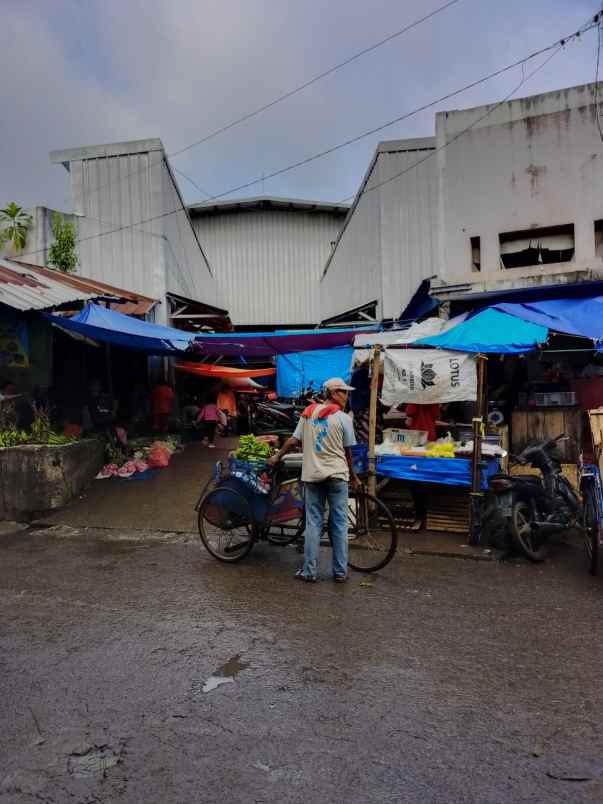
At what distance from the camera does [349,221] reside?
1783 cm

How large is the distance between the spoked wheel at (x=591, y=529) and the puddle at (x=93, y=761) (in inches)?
181

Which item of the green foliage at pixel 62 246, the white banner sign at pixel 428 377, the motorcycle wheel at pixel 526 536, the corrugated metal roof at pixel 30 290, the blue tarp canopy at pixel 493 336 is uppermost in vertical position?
the green foliage at pixel 62 246

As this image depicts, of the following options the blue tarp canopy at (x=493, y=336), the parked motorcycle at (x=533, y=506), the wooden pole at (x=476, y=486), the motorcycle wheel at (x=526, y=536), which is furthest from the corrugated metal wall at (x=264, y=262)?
the motorcycle wheel at (x=526, y=536)

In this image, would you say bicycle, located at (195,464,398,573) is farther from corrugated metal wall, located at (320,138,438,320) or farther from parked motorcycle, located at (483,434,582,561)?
corrugated metal wall, located at (320,138,438,320)

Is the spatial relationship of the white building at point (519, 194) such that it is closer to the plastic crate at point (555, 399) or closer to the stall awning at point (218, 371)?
the plastic crate at point (555, 399)

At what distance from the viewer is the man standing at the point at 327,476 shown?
17.8 feet

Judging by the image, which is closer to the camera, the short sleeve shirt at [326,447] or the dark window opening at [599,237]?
the short sleeve shirt at [326,447]

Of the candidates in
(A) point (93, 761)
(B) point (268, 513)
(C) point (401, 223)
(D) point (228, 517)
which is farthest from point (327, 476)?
(C) point (401, 223)

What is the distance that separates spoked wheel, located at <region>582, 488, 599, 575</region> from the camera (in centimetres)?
552

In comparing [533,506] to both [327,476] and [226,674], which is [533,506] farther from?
[226,674]

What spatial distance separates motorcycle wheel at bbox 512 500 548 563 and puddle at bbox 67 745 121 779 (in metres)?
4.69

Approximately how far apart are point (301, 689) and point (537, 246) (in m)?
9.97

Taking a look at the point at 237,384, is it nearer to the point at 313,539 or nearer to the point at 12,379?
the point at 12,379

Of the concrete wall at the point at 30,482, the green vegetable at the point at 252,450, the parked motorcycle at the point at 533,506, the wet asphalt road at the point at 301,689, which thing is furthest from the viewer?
the concrete wall at the point at 30,482
